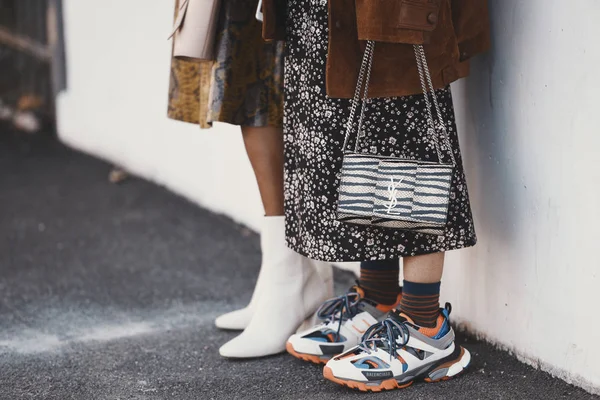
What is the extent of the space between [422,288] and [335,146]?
0.37m

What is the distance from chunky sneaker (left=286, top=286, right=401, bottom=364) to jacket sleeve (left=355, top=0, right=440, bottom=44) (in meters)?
0.71

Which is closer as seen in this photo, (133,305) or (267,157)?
(267,157)

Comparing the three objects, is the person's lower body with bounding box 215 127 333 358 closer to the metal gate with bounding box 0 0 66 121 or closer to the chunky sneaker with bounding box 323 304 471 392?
the chunky sneaker with bounding box 323 304 471 392

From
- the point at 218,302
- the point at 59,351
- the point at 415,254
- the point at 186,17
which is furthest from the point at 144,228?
the point at 415,254

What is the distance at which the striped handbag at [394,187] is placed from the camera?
1626 mm

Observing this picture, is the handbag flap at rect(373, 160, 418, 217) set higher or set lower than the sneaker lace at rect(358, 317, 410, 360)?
higher

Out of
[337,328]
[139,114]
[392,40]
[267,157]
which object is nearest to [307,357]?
[337,328]

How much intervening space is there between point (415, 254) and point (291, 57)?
52 centimetres

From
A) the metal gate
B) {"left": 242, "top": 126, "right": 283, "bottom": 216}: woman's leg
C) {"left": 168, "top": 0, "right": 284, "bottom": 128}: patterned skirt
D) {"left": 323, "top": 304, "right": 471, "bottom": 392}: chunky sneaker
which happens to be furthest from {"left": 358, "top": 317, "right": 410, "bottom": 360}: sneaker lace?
the metal gate

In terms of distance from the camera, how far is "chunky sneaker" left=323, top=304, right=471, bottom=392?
5.77 feet

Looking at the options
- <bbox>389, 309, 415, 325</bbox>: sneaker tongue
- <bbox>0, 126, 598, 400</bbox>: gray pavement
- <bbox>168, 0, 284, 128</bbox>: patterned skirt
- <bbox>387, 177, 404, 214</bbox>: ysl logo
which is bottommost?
<bbox>0, 126, 598, 400</bbox>: gray pavement

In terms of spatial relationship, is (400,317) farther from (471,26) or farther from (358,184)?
(471,26)

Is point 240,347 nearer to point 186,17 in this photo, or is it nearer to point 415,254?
point 415,254

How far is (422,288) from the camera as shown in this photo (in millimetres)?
1801
